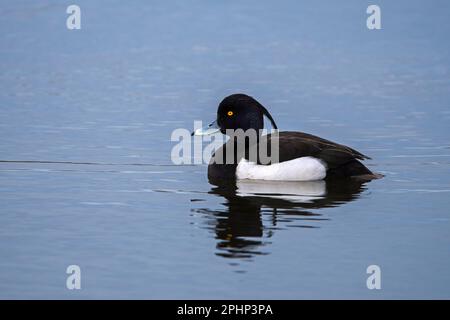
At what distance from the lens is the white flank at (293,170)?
12.1 metres

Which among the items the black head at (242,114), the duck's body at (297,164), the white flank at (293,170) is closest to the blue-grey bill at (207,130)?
the black head at (242,114)

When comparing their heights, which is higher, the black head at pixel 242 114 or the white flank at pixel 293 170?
the black head at pixel 242 114

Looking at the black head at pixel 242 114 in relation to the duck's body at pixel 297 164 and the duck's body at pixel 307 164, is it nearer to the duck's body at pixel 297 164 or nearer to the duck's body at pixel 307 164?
the duck's body at pixel 297 164

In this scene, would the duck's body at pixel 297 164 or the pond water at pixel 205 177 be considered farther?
the duck's body at pixel 297 164

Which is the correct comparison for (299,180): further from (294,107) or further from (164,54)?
(164,54)

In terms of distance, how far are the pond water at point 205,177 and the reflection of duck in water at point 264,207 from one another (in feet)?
0.10

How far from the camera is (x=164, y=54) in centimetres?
2377

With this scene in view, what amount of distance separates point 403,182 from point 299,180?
3.93 feet

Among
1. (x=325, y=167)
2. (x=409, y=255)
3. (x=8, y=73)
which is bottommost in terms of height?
(x=409, y=255)

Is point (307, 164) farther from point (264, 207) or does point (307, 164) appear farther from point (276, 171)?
point (264, 207)

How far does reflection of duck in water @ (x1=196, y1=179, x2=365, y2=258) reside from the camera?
8992 millimetres

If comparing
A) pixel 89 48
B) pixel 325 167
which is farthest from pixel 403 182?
pixel 89 48

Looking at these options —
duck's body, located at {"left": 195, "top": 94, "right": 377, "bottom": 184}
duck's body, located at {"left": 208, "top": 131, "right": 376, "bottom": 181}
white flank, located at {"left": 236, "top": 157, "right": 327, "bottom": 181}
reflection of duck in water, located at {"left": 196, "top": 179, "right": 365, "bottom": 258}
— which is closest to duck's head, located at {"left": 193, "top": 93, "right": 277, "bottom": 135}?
duck's body, located at {"left": 195, "top": 94, "right": 377, "bottom": 184}

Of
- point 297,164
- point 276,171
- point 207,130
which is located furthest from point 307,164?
point 207,130
